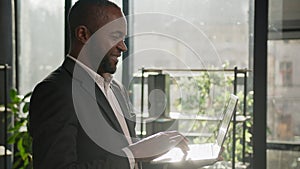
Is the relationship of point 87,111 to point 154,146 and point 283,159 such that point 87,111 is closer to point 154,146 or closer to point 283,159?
point 154,146

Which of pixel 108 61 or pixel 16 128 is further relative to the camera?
pixel 16 128

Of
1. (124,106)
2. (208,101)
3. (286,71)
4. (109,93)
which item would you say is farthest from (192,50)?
(109,93)

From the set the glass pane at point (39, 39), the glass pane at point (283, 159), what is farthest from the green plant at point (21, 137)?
the glass pane at point (283, 159)

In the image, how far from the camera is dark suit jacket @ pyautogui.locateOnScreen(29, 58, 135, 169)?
1463 millimetres

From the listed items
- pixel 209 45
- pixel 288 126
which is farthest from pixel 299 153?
pixel 209 45

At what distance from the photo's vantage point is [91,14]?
1.64m

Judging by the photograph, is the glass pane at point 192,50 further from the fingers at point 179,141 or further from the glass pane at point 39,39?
the fingers at point 179,141

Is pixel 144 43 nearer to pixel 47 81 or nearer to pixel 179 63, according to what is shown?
pixel 179 63

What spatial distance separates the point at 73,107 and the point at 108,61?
0.71 feet

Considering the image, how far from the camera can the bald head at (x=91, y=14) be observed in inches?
64.3

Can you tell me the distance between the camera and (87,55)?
166 centimetres

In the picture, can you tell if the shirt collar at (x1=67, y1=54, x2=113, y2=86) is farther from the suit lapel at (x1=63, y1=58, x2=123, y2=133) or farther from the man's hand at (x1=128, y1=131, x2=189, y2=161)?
the man's hand at (x1=128, y1=131, x2=189, y2=161)

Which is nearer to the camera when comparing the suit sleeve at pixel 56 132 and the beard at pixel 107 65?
the suit sleeve at pixel 56 132

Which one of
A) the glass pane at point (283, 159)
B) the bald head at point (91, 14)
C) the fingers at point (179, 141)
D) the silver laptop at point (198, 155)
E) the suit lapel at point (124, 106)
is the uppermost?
the bald head at point (91, 14)
